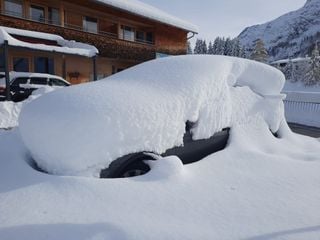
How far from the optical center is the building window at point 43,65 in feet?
50.2

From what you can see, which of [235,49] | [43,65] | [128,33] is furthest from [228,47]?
[43,65]

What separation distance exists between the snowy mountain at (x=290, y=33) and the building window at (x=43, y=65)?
7885 cm

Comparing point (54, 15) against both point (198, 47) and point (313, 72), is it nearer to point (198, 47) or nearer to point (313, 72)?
point (313, 72)

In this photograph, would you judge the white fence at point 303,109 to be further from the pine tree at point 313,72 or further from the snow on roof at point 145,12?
the pine tree at point 313,72

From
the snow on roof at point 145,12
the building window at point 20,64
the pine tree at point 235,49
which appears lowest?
the building window at point 20,64

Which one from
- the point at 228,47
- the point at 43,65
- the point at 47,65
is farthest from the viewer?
the point at 228,47

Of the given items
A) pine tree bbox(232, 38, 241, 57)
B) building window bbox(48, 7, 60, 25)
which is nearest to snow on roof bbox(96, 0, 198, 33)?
building window bbox(48, 7, 60, 25)

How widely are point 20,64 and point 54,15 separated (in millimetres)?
3587

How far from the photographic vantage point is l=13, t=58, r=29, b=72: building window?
14.4 meters

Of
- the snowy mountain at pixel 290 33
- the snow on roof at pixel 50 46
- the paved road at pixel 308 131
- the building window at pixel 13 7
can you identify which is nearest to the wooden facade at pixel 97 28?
the building window at pixel 13 7

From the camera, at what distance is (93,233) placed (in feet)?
6.37

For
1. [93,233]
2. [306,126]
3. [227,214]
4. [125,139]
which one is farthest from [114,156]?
[306,126]

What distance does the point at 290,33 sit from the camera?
120688 millimetres

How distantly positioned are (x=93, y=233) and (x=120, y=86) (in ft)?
6.16
